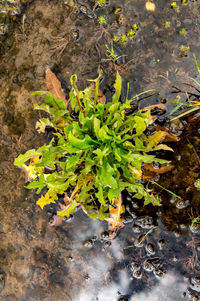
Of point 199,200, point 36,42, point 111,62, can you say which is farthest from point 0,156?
point 199,200

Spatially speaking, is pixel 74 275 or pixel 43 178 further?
pixel 74 275

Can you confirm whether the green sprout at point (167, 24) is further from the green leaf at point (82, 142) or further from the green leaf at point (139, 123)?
the green leaf at point (82, 142)

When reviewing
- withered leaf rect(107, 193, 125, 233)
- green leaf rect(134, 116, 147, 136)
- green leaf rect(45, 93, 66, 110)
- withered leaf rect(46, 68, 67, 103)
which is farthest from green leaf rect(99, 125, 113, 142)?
withered leaf rect(46, 68, 67, 103)

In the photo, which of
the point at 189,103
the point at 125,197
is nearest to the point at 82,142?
the point at 125,197

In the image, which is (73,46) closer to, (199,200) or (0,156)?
(0,156)

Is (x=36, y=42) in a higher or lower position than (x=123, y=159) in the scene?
higher

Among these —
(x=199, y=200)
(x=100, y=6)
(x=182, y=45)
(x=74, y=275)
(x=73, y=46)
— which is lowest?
(x=74, y=275)
